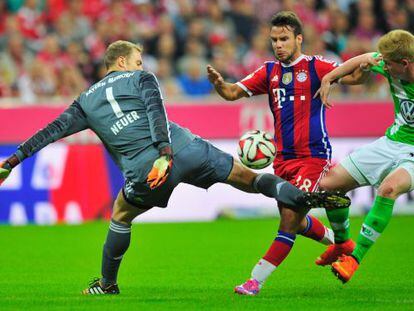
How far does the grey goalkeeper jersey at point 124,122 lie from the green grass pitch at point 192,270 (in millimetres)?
1100

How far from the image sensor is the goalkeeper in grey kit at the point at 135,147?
7441 mm

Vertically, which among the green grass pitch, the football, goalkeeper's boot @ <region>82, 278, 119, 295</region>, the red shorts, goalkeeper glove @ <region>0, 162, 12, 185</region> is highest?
goalkeeper glove @ <region>0, 162, 12, 185</region>

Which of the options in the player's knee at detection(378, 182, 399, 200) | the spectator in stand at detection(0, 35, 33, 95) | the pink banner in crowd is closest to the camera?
the player's knee at detection(378, 182, 399, 200)

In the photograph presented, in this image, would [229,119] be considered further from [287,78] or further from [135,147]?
[135,147]

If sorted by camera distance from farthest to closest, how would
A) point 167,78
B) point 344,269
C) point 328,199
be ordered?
1. point 167,78
2. point 344,269
3. point 328,199

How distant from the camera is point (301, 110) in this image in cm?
815

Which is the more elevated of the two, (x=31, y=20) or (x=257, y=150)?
(x=31, y=20)

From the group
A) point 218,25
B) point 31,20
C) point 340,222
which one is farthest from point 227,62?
point 340,222

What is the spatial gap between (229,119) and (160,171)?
7651 millimetres

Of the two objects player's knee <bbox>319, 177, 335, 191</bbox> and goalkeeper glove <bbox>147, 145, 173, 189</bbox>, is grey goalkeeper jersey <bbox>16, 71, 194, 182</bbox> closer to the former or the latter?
goalkeeper glove <bbox>147, 145, 173, 189</bbox>

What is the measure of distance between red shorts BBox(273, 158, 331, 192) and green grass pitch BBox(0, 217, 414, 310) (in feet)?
2.79

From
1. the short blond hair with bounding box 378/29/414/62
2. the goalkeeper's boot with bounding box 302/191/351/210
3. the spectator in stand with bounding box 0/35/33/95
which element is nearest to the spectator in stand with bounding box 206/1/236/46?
the spectator in stand with bounding box 0/35/33/95

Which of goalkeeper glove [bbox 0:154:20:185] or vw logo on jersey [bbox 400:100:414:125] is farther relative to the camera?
vw logo on jersey [bbox 400:100:414:125]

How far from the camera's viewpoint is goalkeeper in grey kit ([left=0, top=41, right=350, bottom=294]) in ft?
24.4
